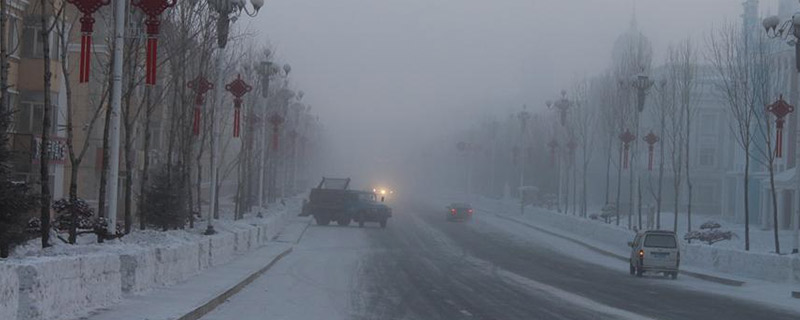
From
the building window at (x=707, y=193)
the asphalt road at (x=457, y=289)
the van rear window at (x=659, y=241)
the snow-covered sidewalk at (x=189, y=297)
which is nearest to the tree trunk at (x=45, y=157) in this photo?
the snow-covered sidewalk at (x=189, y=297)

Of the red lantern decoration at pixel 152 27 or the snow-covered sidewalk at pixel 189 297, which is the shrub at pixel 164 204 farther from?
the red lantern decoration at pixel 152 27

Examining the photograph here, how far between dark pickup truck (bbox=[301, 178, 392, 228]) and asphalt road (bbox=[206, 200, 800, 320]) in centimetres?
1732

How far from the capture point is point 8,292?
12344 millimetres

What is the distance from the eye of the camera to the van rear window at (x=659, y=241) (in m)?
37.0

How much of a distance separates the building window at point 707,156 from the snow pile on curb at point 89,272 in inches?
2811

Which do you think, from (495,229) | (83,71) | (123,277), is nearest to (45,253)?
(123,277)

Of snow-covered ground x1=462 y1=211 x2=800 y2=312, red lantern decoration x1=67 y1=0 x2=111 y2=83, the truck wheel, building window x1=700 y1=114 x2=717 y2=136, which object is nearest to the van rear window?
snow-covered ground x1=462 y1=211 x2=800 y2=312

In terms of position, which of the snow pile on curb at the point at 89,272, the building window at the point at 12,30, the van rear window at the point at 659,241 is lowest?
the van rear window at the point at 659,241

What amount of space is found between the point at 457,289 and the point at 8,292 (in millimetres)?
16539

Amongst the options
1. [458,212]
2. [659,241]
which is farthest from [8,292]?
[458,212]

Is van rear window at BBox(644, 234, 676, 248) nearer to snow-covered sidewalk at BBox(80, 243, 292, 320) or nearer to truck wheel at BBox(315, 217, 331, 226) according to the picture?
snow-covered sidewalk at BBox(80, 243, 292, 320)

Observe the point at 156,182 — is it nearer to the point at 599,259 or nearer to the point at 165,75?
the point at 165,75

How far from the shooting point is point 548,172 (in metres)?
115

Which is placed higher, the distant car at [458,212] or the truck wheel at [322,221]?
the distant car at [458,212]
